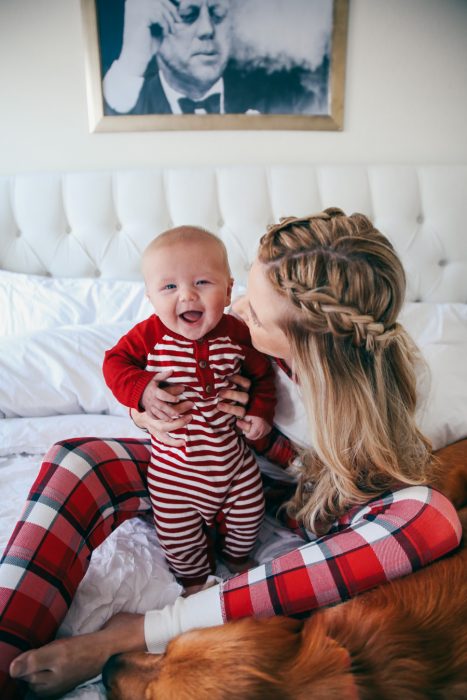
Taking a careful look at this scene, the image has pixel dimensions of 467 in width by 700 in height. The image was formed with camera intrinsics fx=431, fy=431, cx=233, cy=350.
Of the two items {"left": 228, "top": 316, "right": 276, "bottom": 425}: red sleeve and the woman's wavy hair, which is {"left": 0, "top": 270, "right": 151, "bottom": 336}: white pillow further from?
the woman's wavy hair

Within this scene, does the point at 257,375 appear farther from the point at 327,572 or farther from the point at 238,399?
the point at 327,572

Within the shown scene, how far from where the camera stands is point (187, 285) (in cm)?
92

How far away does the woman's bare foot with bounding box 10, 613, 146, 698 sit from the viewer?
706 millimetres

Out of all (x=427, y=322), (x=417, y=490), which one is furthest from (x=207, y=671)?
(x=427, y=322)

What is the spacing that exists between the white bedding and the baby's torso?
180mm

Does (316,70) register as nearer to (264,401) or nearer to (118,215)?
(118,215)

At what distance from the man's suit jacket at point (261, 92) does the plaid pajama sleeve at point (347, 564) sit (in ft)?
5.74

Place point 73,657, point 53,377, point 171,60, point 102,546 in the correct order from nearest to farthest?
point 73,657 → point 102,546 → point 53,377 → point 171,60

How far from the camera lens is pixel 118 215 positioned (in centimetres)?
191

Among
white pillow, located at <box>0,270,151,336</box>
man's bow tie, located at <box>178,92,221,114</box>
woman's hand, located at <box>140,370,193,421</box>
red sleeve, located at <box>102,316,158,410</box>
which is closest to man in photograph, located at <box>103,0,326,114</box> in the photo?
man's bow tie, located at <box>178,92,221,114</box>

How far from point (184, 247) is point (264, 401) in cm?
40

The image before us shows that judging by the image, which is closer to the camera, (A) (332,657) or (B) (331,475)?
(A) (332,657)

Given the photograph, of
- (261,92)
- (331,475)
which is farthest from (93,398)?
(261,92)

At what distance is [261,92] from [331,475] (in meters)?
1.67
